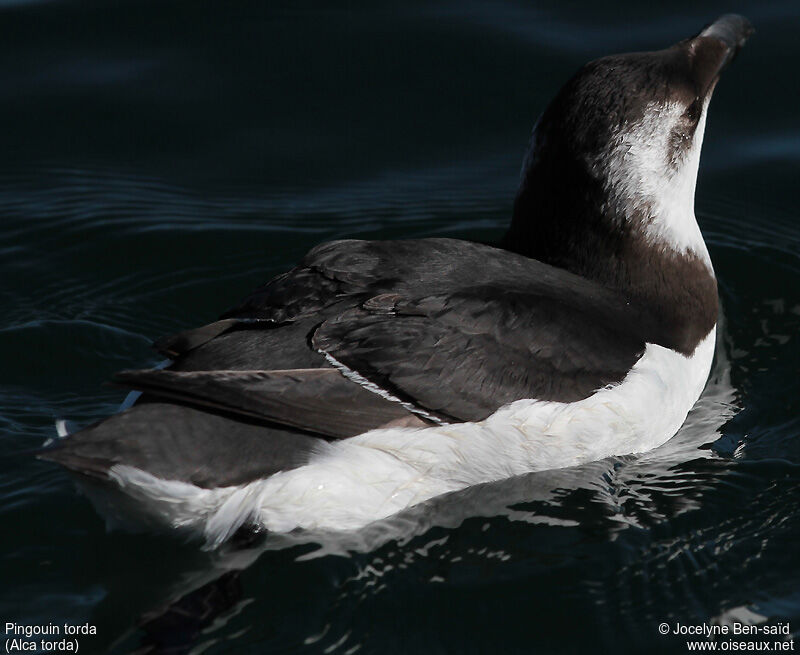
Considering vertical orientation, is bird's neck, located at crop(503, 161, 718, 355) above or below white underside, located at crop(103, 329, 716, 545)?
above

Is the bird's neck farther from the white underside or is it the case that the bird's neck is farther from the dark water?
the dark water

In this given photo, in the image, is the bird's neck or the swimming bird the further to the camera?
the bird's neck

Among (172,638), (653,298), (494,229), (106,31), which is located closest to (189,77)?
(106,31)

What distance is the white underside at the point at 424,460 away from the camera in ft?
13.8

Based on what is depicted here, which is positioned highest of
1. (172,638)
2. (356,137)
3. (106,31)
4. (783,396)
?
(106,31)

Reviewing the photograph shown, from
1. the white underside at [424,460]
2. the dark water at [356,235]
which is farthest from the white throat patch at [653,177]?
the dark water at [356,235]

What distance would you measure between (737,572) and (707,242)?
2.58 m

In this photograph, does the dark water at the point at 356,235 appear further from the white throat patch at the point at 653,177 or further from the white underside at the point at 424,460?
the white throat patch at the point at 653,177

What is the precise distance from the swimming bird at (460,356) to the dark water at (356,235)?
0.70 feet

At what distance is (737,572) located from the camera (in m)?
4.29

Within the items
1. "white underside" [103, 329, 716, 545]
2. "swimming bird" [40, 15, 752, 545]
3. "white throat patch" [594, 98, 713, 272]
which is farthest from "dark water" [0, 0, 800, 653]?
"white throat patch" [594, 98, 713, 272]

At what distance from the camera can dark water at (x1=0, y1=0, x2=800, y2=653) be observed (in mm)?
4148

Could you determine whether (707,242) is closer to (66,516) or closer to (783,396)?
(783,396)

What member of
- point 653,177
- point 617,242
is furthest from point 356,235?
point 653,177
